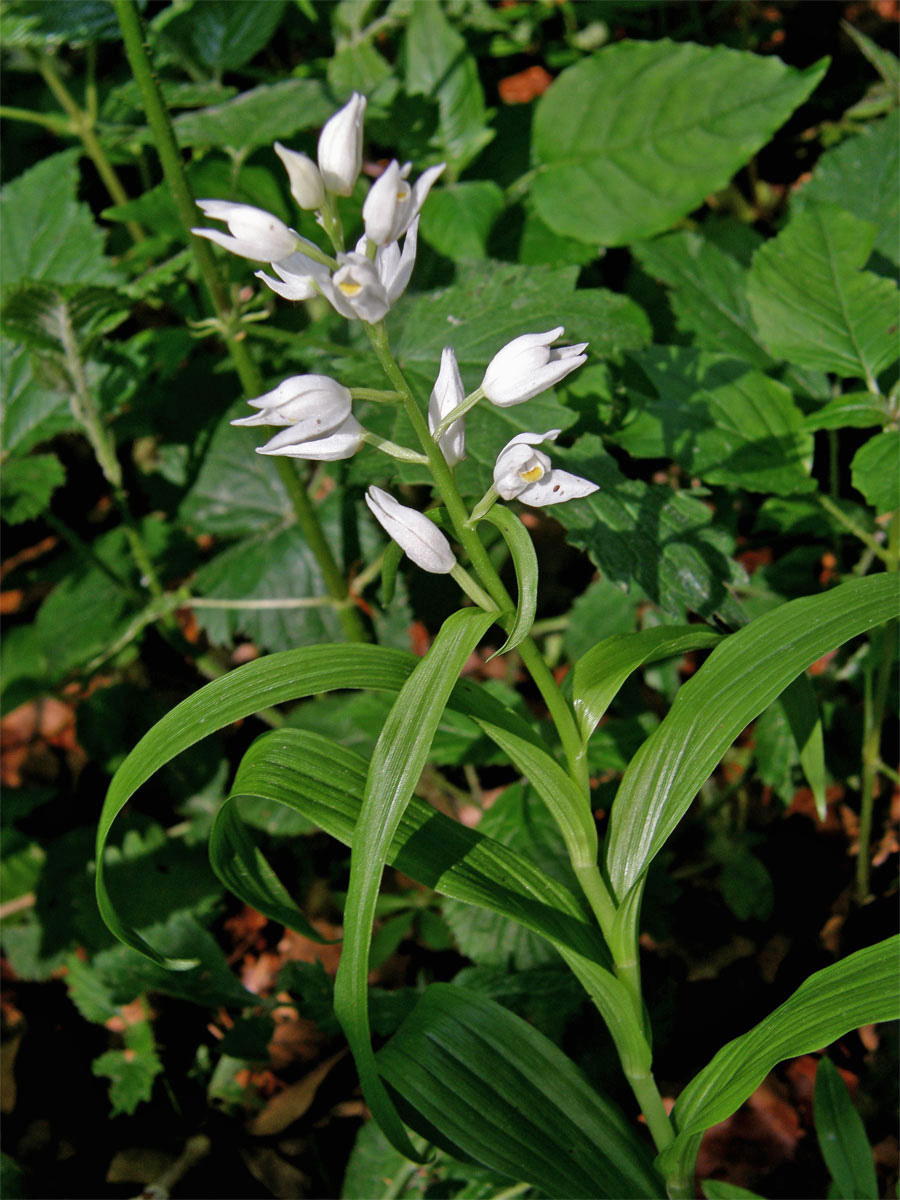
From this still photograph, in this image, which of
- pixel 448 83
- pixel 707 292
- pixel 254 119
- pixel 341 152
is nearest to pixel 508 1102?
pixel 341 152

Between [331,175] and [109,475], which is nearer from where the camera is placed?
[331,175]

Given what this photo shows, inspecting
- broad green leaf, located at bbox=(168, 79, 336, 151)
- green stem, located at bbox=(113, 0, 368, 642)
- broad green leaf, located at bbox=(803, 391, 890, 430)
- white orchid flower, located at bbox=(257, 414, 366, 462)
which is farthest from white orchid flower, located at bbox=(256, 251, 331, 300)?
broad green leaf, located at bbox=(168, 79, 336, 151)

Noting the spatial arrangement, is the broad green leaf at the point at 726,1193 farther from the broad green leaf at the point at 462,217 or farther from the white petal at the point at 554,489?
the broad green leaf at the point at 462,217

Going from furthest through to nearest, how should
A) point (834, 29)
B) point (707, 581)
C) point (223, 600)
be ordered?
point (834, 29) < point (223, 600) < point (707, 581)

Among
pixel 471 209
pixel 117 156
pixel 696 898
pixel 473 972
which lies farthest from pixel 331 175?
pixel 117 156

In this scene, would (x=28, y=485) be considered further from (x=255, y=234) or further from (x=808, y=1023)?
(x=808, y=1023)

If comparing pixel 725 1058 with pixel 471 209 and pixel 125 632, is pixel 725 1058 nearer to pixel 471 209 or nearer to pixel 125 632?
pixel 125 632
